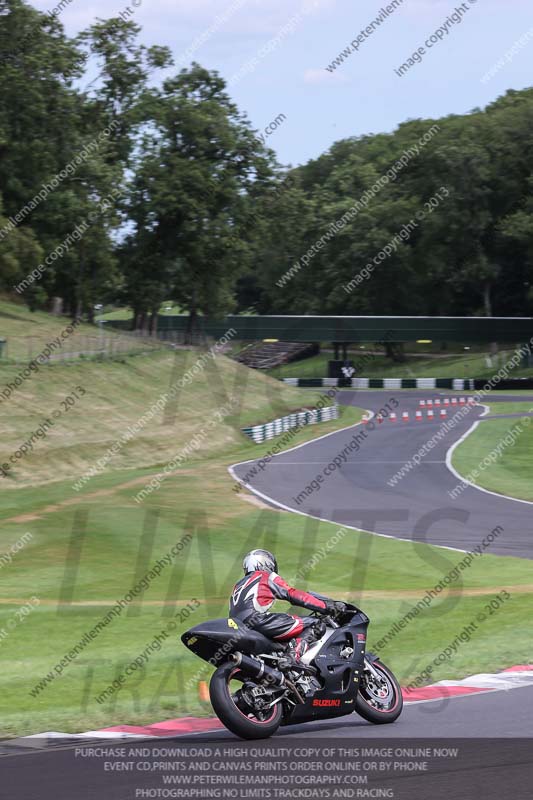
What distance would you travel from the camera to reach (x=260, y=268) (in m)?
102

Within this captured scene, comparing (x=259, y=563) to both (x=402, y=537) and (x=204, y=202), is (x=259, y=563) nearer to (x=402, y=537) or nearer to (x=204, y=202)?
(x=402, y=537)

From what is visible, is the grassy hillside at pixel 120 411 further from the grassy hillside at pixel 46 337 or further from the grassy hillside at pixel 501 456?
the grassy hillside at pixel 501 456

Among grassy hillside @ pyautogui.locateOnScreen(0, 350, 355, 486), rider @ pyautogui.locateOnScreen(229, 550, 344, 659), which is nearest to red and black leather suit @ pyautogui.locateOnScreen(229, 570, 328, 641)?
rider @ pyautogui.locateOnScreen(229, 550, 344, 659)

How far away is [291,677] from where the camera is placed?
8.73m

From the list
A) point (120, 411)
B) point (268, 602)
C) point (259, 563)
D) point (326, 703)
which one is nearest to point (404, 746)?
point (326, 703)

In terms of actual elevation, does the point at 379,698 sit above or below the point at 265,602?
below

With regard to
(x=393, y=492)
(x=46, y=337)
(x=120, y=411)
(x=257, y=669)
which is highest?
(x=257, y=669)

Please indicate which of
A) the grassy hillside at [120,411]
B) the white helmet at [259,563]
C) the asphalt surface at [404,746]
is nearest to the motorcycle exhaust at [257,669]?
the asphalt surface at [404,746]

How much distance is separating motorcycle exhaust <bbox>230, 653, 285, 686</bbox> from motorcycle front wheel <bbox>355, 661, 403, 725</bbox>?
0.86m

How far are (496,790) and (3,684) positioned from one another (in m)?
6.42

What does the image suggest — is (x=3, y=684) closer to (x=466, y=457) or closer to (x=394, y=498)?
(x=394, y=498)

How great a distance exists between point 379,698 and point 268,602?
4.55 ft

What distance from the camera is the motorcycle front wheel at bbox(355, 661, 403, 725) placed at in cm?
902

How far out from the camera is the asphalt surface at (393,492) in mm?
23859
